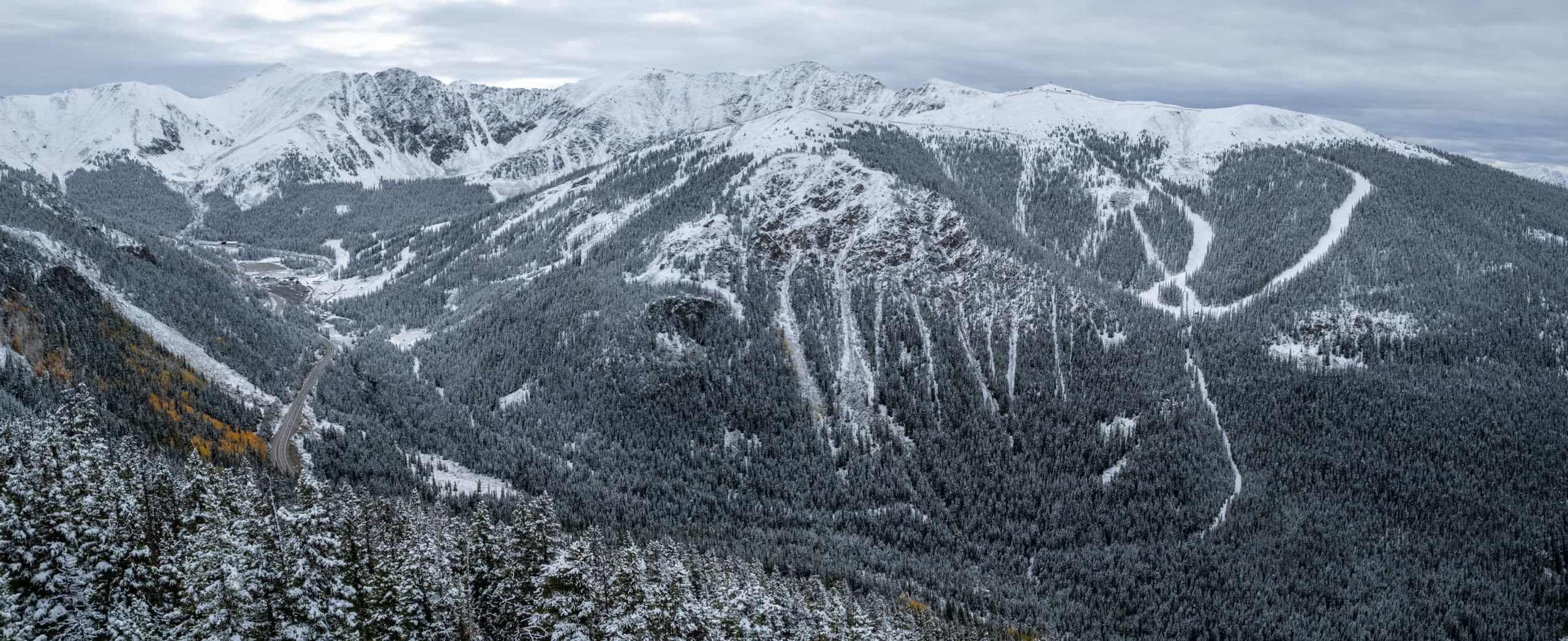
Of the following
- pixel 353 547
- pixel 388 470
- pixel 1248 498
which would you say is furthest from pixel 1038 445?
pixel 353 547

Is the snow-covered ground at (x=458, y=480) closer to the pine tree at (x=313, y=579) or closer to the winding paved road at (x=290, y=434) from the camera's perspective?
the winding paved road at (x=290, y=434)

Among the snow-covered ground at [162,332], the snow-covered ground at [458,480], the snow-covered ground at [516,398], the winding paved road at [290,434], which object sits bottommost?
the snow-covered ground at [458,480]

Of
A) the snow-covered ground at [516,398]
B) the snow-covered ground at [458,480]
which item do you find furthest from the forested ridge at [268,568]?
the snow-covered ground at [516,398]

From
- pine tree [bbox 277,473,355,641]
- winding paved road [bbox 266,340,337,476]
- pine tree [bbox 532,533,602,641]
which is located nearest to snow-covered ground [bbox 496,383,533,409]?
winding paved road [bbox 266,340,337,476]

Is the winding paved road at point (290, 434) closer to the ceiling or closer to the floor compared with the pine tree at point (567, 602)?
closer to the floor

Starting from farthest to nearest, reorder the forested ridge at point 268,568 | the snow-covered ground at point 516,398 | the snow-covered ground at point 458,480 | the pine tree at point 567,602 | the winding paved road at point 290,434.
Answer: the snow-covered ground at point 516,398
the snow-covered ground at point 458,480
the winding paved road at point 290,434
the pine tree at point 567,602
the forested ridge at point 268,568

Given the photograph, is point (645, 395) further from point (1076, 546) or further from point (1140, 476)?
point (1140, 476)

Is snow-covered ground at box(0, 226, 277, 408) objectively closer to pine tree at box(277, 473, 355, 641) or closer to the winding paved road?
the winding paved road

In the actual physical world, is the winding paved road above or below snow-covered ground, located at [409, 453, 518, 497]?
above
